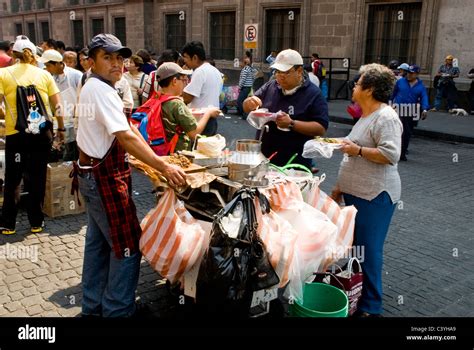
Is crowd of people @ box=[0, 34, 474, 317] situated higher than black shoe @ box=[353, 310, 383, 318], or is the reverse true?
crowd of people @ box=[0, 34, 474, 317]

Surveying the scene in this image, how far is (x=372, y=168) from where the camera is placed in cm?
342

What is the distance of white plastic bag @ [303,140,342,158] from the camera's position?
11.0 ft

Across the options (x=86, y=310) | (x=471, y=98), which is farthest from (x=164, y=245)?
(x=471, y=98)

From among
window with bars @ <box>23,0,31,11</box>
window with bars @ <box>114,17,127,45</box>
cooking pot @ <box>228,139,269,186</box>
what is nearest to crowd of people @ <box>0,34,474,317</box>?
cooking pot @ <box>228,139,269,186</box>

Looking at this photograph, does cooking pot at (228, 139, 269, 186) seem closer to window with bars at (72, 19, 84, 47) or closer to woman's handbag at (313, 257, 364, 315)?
woman's handbag at (313, 257, 364, 315)

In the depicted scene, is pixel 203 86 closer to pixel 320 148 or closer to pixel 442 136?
pixel 320 148

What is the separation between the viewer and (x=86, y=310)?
3500 millimetres

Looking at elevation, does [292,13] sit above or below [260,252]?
above

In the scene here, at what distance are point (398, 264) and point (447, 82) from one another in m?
11.3

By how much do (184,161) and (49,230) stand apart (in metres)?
2.71

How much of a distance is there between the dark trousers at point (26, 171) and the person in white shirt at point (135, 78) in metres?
2.81

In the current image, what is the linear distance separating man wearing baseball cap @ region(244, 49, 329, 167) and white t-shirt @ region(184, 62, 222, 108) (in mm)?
1219

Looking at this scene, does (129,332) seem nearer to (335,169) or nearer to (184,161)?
(184,161)

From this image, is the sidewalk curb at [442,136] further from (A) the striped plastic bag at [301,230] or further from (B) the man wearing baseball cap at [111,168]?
(B) the man wearing baseball cap at [111,168]
